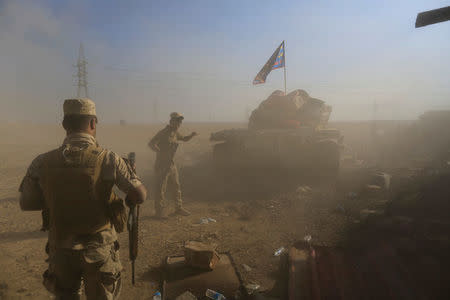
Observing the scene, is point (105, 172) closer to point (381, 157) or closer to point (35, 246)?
point (35, 246)

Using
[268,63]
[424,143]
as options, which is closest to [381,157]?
[424,143]

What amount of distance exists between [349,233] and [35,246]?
5127 millimetres

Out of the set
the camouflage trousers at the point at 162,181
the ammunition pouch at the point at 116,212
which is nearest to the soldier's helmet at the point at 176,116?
the camouflage trousers at the point at 162,181

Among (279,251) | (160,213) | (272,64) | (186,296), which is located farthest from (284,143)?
(186,296)

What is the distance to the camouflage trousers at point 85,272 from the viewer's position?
81.4 inches

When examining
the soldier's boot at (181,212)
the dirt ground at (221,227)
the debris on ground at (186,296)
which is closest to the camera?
the debris on ground at (186,296)

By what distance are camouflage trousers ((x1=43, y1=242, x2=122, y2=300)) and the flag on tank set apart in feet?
31.5

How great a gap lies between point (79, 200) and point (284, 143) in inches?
278

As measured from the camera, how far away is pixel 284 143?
8.48 meters

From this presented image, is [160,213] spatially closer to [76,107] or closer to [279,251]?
[279,251]

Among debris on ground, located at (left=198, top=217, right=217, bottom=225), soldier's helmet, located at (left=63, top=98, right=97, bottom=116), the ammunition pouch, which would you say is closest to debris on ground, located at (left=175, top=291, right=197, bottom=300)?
the ammunition pouch

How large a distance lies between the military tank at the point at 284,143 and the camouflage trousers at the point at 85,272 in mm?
6587

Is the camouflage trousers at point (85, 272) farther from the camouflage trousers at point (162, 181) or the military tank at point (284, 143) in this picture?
the military tank at point (284, 143)

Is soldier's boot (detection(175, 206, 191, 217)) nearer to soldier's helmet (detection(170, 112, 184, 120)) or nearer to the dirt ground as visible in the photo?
the dirt ground
